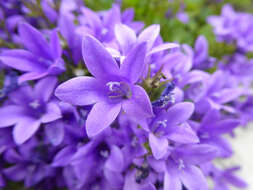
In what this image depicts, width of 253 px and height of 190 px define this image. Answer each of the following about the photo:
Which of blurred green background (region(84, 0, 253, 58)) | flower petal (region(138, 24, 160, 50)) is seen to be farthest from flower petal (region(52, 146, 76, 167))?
blurred green background (region(84, 0, 253, 58))

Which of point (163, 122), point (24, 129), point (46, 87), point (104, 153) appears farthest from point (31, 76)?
point (163, 122)

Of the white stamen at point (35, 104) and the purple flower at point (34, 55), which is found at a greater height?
the purple flower at point (34, 55)

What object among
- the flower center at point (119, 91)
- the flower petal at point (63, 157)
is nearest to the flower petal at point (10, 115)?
the flower petal at point (63, 157)

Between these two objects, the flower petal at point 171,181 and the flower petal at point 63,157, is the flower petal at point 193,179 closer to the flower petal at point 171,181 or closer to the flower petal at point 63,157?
the flower petal at point 171,181

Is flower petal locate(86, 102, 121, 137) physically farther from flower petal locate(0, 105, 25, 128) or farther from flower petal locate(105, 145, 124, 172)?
flower petal locate(0, 105, 25, 128)

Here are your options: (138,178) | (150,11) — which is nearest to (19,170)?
(138,178)

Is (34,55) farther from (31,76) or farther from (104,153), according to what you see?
(104,153)

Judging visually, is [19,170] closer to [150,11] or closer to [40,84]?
[40,84]
